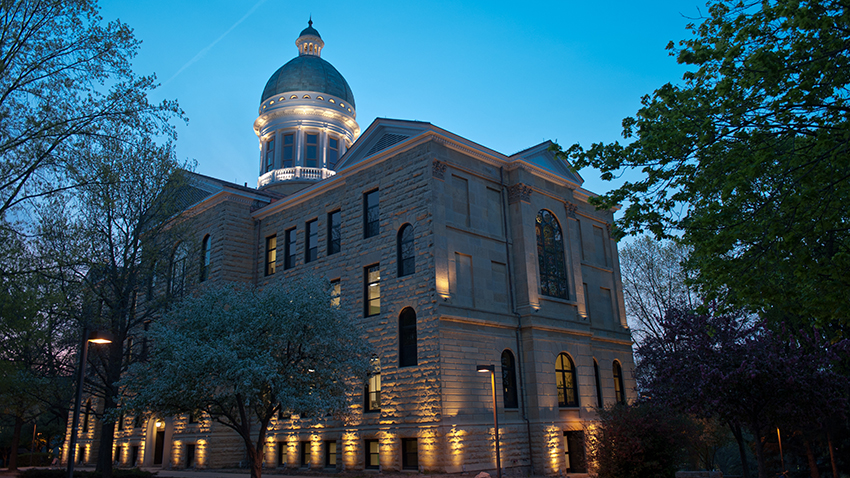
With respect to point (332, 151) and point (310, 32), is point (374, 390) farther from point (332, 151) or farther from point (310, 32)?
point (310, 32)

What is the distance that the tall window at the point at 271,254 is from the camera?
3522 cm

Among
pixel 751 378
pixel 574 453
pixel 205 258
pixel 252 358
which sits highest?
pixel 205 258

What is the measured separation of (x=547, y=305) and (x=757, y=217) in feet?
54.8

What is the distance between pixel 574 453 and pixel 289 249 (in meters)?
18.7

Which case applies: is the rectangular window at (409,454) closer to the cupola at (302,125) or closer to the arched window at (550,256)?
the arched window at (550,256)

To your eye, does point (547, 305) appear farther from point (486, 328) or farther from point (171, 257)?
point (171, 257)

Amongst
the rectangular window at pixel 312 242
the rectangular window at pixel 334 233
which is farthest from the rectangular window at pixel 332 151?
the rectangular window at pixel 334 233

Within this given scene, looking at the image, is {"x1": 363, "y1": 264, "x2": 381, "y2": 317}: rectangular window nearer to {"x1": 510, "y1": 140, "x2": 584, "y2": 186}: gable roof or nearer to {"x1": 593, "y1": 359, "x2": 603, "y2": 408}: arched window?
{"x1": 510, "y1": 140, "x2": 584, "y2": 186}: gable roof

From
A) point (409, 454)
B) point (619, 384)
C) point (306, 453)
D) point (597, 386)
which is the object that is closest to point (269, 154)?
point (306, 453)

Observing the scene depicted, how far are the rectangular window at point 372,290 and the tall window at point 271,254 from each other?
8320 millimetres

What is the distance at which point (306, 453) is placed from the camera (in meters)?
29.2

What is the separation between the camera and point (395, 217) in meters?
27.8

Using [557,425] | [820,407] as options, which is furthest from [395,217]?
[820,407]

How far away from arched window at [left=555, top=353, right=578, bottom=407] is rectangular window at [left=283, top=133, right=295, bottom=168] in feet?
87.0
